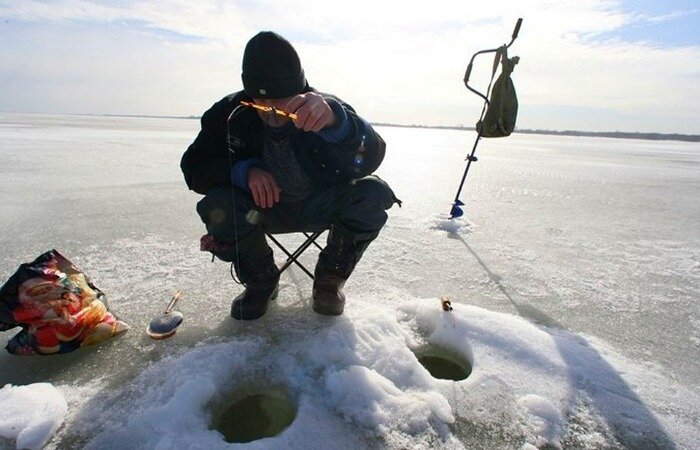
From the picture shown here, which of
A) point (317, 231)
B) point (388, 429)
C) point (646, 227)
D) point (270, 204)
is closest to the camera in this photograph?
point (388, 429)

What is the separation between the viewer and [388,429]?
1429 millimetres

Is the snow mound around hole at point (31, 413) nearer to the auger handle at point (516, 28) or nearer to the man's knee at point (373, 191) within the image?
the man's knee at point (373, 191)

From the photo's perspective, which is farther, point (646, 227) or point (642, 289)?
point (646, 227)

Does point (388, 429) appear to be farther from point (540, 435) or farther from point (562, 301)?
point (562, 301)

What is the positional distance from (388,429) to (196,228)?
272cm

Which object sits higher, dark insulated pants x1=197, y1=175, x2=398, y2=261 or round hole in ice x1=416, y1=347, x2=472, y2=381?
dark insulated pants x1=197, y1=175, x2=398, y2=261

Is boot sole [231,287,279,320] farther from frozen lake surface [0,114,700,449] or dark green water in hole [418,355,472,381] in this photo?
dark green water in hole [418,355,472,381]

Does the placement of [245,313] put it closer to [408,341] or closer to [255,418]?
[255,418]

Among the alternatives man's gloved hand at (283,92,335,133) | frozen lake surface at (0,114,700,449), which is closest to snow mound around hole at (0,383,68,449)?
frozen lake surface at (0,114,700,449)

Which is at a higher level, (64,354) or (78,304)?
(78,304)

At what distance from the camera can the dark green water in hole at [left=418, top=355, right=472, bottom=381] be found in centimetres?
185

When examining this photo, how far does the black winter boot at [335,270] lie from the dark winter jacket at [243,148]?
366mm

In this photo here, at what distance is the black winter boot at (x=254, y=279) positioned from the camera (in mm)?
2082

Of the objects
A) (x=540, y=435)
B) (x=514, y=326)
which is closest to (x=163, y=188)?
(x=514, y=326)
